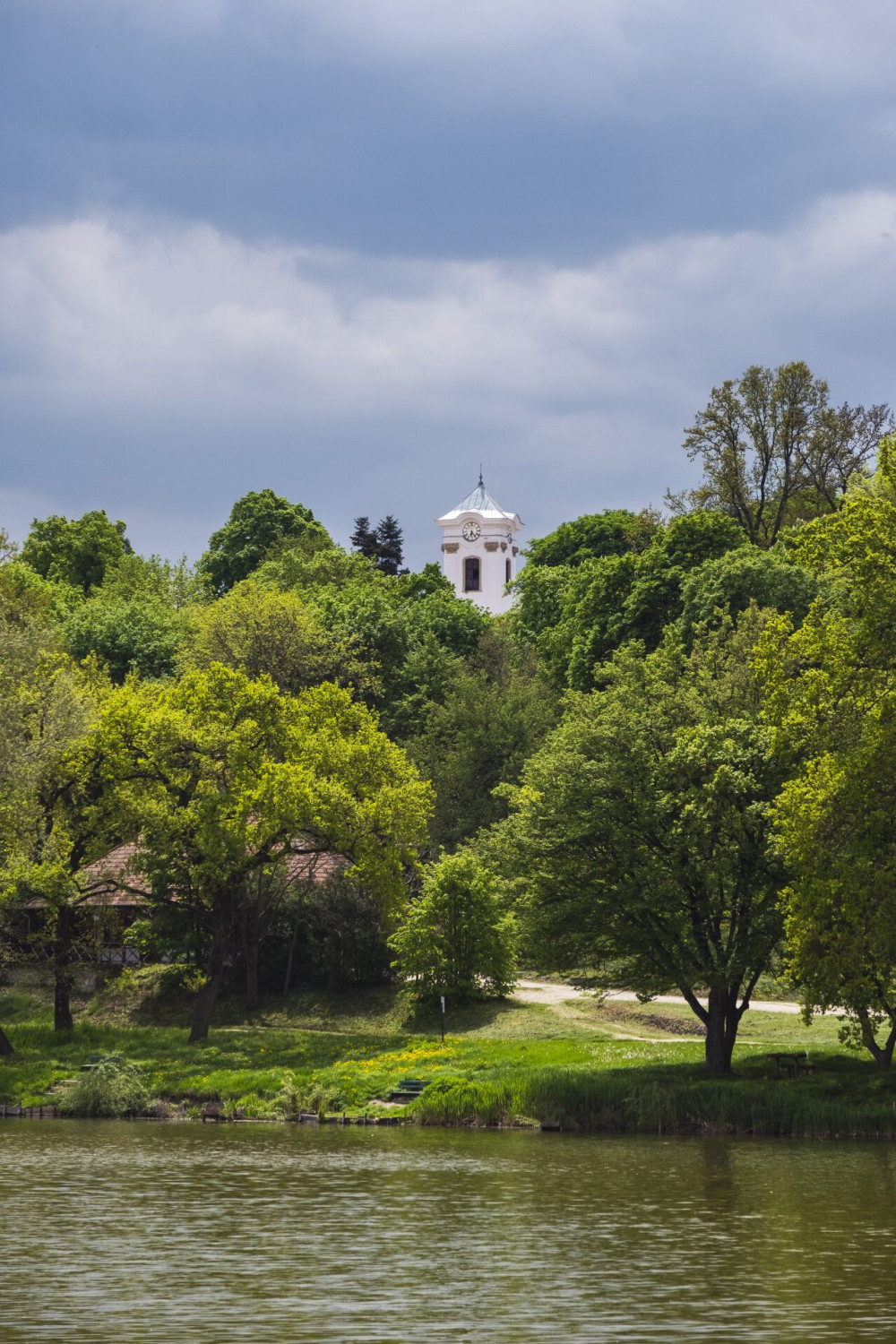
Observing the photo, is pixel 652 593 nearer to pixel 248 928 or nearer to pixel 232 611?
pixel 232 611

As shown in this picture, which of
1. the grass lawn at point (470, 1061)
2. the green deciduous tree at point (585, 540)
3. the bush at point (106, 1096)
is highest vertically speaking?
the green deciduous tree at point (585, 540)

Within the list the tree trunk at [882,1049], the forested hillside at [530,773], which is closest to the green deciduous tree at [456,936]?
the forested hillside at [530,773]

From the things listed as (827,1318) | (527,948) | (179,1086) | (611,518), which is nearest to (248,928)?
(179,1086)

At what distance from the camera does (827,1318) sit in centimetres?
1559

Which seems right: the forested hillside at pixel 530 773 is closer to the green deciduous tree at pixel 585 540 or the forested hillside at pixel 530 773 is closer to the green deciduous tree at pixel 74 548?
the green deciduous tree at pixel 585 540

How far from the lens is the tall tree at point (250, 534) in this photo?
11588cm

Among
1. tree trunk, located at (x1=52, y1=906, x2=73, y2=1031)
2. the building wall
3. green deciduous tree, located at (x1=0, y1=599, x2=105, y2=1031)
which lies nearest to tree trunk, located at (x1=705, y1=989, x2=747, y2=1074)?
green deciduous tree, located at (x1=0, y1=599, x2=105, y2=1031)

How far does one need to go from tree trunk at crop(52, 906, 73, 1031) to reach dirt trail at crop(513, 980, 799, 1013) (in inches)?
565

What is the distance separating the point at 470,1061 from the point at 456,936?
9.78 meters

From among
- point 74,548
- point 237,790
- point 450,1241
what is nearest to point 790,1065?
point 450,1241

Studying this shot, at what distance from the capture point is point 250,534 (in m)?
117

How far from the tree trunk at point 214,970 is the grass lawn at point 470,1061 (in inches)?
26.6

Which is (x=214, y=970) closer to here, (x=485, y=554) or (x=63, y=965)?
(x=63, y=965)

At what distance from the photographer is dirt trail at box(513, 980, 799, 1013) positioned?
48812 mm
